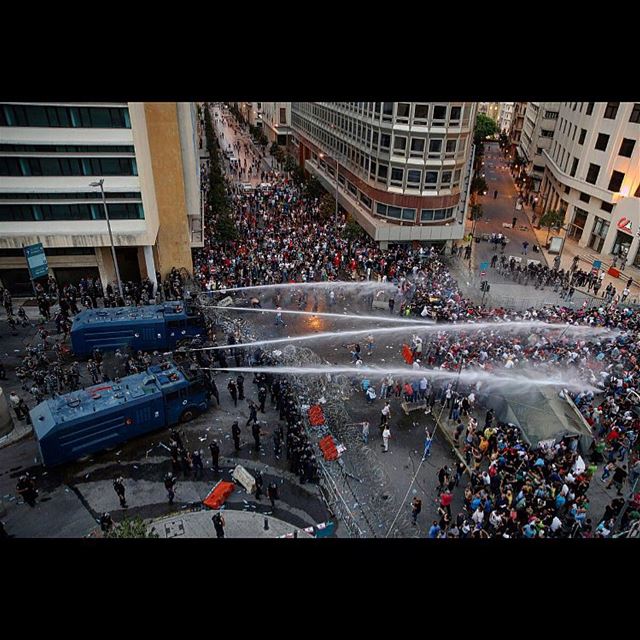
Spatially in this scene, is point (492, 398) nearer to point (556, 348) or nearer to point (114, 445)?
point (556, 348)

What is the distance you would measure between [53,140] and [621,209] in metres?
42.8

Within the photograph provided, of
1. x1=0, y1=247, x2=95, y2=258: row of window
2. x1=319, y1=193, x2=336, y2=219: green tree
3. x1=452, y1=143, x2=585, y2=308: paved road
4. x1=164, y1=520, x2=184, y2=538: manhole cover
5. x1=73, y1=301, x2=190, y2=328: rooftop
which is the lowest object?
x1=452, y1=143, x2=585, y2=308: paved road

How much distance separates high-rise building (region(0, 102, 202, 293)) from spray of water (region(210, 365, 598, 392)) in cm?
1499

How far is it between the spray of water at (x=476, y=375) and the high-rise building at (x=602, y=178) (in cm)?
2385

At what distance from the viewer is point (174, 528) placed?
16.1 metres

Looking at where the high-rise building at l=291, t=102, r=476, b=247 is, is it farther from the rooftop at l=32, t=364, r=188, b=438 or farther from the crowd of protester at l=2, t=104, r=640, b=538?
the rooftop at l=32, t=364, r=188, b=438

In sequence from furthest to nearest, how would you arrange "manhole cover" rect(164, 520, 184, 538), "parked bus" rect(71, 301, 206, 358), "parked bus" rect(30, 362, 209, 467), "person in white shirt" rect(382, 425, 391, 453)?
1. "parked bus" rect(71, 301, 206, 358)
2. "person in white shirt" rect(382, 425, 391, 453)
3. "parked bus" rect(30, 362, 209, 467)
4. "manhole cover" rect(164, 520, 184, 538)

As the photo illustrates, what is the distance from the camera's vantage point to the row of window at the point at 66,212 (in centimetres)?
2959

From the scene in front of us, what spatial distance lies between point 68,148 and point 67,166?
1127 mm

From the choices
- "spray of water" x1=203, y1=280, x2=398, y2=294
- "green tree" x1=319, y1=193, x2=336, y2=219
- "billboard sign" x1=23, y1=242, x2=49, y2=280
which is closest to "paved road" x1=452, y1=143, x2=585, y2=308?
"spray of water" x1=203, y1=280, x2=398, y2=294

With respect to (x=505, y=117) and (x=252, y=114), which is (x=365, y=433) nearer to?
(x=252, y=114)

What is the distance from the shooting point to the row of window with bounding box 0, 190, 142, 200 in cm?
2920
